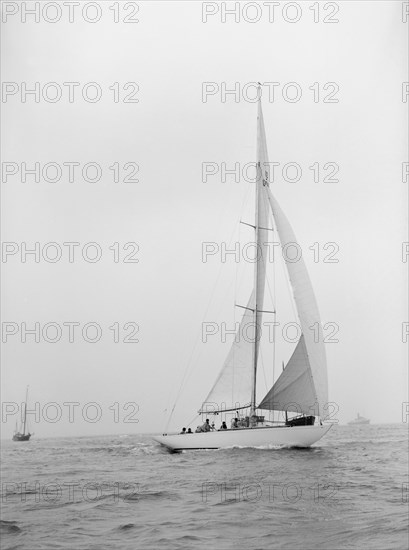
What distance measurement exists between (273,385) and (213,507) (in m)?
16.6

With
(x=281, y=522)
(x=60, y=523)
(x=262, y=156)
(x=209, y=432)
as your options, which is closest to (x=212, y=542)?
(x=281, y=522)

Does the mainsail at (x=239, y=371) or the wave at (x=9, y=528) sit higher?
the mainsail at (x=239, y=371)

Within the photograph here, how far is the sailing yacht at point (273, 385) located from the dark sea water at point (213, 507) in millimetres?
5814

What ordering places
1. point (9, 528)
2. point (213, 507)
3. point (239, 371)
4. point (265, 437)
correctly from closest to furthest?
point (9, 528), point (213, 507), point (265, 437), point (239, 371)

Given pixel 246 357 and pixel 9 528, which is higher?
pixel 246 357

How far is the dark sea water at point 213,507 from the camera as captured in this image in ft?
35.0

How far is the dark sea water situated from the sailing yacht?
5.81 metres

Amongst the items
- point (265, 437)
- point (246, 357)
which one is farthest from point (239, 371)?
point (265, 437)

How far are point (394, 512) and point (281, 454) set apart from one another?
1385cm

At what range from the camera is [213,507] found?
13.6 m

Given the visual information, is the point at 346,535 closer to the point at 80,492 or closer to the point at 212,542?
the point at 212,542

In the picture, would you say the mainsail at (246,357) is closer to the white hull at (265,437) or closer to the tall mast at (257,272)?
the tall mast at (257,272)

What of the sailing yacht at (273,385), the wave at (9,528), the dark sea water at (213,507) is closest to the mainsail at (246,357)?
the sailing yacht at (273,385)

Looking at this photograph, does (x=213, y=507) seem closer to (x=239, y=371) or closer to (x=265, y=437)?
(x=265, y=437)
